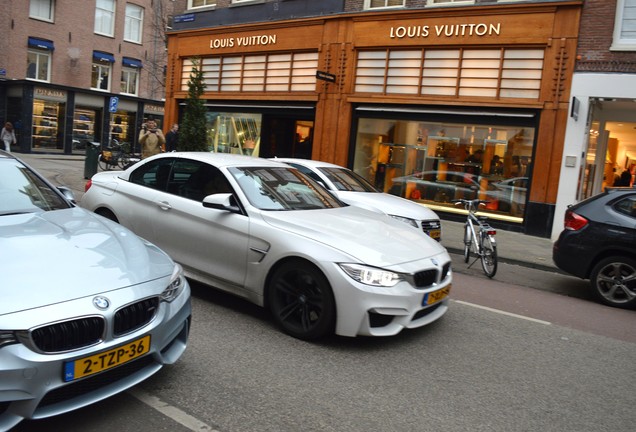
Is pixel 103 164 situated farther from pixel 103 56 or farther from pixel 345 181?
pixel 345 181

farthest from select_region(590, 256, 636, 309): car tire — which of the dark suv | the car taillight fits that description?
the car taillight

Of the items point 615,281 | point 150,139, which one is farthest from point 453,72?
point 615,281

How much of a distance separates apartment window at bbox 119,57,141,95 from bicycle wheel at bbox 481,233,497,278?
107 feet

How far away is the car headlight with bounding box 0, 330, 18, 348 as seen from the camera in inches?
104

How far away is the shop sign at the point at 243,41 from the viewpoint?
1859 centimetres

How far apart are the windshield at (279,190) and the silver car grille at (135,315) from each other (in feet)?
7.00

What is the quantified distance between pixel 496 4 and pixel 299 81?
21.5 feet

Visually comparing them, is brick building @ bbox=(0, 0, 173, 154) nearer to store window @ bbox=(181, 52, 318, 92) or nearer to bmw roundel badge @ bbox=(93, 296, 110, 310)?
store window @ bbox=(181, 52, 318, 92)

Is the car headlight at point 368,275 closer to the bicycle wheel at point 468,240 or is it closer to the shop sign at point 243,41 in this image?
the bicycle wheel at point 468,240

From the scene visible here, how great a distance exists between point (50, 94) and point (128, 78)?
6281 millimetres

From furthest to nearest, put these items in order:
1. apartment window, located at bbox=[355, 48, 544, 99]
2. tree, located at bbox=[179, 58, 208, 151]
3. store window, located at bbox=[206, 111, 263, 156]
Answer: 1. store window, located at bbox=[206, 111, 263, 156]
2. tree, located at bbox=[179, 58, 208, 151]
3. apartment window, located at bbox=[355, 48, 544, 99]

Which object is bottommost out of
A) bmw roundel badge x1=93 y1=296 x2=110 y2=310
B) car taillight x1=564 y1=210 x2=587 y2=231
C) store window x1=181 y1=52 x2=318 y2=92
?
bmw roundel badge x1=93 y1=296 x2=110 y2=310

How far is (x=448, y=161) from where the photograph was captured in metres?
15.2

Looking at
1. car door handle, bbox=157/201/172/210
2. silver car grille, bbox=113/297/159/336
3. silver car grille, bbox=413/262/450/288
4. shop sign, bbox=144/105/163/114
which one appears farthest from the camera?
shop sign, bbox=144/105/163/114
